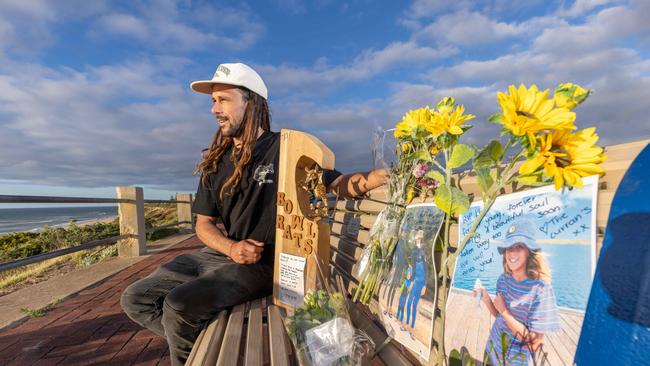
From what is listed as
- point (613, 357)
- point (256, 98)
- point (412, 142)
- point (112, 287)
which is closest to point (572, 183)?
point (613, 357)

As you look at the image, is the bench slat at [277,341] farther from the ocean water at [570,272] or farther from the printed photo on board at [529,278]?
the ocean water at [570,272]

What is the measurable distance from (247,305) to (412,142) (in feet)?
4.18

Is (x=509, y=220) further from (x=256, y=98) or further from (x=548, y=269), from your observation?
(x=256, y=98)

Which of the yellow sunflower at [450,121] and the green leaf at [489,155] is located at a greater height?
the yellow sunflower at [450,121]

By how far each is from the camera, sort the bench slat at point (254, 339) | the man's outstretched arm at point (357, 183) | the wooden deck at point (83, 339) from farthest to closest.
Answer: the wooden deck at point (83, 339), the man's outstretched arm at point (357, 183), the bench slat at point (254, 339)

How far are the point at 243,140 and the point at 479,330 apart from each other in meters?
1.83

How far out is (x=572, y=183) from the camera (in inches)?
26.4

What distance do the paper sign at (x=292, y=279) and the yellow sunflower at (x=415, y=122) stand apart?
3.00 feet

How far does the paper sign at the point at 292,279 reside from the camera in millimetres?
1718

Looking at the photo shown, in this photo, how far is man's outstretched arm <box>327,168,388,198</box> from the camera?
160 centimetres

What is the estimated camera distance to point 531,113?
0.72m

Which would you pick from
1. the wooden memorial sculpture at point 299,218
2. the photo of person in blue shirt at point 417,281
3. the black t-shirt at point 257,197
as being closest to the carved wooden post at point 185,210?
the black t-shirt at point 257,197

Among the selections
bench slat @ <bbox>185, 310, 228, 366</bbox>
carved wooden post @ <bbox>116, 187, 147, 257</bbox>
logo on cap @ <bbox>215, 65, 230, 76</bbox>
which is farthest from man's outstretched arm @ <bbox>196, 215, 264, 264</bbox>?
carved wooden post @ <bbox>116, 187, 147, 257</bbox>

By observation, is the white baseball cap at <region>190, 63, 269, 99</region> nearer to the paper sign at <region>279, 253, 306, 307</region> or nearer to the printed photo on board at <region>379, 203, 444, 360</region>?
the paper sign at <region>279, 253, 306, 307</region>
